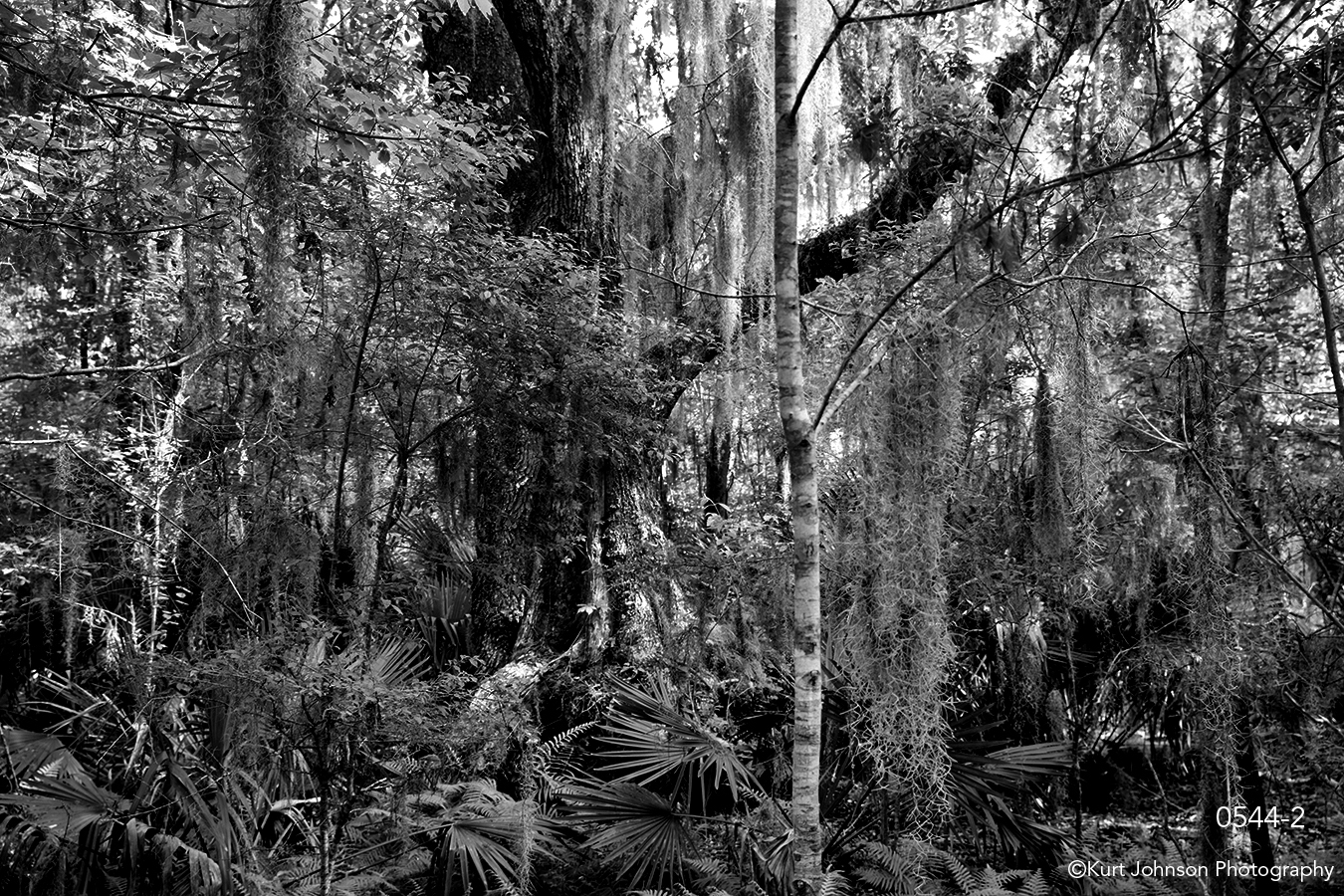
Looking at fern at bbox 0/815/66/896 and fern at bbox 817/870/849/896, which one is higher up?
fern at bbox 0/815/66/896

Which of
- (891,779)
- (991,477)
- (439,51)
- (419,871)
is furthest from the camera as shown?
(439,51)

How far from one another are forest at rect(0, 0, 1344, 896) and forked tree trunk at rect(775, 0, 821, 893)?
0.8 inches

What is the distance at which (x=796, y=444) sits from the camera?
11.5 ft

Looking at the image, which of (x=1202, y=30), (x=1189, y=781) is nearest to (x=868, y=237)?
(x=1202, y=30)

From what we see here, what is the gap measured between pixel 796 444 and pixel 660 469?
356cm

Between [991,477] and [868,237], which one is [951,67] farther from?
[991,477]

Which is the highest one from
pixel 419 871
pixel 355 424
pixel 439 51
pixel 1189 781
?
pixel 439 51

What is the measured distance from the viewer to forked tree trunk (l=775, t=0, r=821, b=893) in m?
3.42

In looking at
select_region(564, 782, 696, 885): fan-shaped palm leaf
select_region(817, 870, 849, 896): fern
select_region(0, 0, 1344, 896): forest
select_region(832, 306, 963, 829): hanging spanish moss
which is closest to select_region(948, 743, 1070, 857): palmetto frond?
select_region(0, 0, 1344, 896): forest

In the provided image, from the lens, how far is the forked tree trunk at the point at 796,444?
342 centimetres

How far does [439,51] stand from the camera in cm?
754

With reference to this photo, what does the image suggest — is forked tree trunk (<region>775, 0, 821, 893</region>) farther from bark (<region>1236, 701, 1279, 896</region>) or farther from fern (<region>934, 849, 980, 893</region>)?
bark (<region>1236, 701, 1279, 896</region>)

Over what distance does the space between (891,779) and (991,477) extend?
7.00 feet

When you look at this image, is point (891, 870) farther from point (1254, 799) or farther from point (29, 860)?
point (29, 860)
